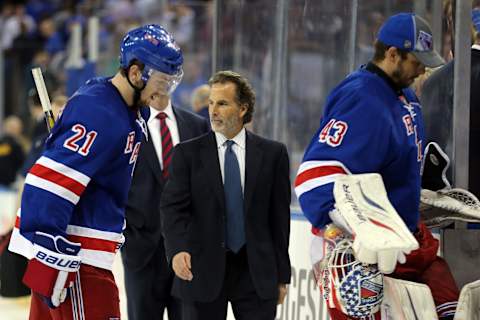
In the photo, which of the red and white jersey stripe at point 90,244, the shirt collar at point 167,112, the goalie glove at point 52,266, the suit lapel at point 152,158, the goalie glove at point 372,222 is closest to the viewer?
the goalie glove at point 372,222

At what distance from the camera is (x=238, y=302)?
14.4 feet

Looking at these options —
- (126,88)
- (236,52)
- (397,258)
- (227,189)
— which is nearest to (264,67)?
(236,52)

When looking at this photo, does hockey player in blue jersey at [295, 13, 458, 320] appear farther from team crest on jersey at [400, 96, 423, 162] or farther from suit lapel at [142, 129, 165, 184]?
suit lapel at [142, 129, 165, 184]

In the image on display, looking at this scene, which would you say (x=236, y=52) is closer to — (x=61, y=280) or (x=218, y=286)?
(x=218, y=286)

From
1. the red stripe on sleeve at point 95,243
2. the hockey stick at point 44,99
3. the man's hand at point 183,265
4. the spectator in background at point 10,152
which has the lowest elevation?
the spectator in background at point 10,152

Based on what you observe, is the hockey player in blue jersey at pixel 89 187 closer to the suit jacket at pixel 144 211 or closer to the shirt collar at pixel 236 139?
the shirt collar at pixel 236 139

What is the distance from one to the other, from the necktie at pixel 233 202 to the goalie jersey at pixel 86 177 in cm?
74

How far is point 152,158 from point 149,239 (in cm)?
39

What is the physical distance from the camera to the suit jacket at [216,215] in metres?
4.34

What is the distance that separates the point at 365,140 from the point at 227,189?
1051 mm

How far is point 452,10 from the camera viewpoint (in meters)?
4.38

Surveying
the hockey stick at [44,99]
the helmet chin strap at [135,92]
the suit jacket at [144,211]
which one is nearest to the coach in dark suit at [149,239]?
the suit jacket at [144,211]

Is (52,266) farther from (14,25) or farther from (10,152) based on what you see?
(14,25)

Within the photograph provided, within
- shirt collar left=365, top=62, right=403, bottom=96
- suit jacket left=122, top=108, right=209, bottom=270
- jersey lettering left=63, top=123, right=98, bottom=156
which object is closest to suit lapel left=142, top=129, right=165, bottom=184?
suit jacket left=122, top=108, right=209, bottom=270
